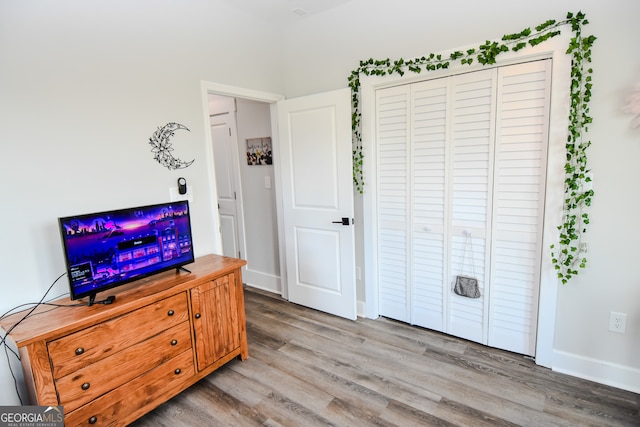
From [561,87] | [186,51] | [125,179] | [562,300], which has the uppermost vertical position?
[186,51]

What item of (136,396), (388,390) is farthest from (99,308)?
(388,390)

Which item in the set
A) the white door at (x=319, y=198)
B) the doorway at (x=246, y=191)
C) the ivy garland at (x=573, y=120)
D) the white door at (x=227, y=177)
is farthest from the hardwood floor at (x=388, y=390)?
the white door at (x=227, y=177)

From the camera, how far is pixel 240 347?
2.46 meters

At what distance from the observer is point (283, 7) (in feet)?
9.27

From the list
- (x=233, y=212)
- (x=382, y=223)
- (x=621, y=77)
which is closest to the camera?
(x=621, y=77)

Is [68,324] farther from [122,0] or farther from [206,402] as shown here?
[122,0]

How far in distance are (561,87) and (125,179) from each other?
274 centimetres

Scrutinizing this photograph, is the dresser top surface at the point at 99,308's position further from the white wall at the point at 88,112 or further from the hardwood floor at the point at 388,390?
the hardwood floor at the point at 388,390

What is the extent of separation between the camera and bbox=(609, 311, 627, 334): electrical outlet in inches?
80.6

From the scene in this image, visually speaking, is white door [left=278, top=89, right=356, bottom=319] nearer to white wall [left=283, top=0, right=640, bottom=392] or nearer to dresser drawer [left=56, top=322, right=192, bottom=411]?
white wall [left=283, top=0, right=640, bottom=392]

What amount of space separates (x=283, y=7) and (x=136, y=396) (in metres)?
2.98

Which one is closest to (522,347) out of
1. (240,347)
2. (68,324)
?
(240,347)

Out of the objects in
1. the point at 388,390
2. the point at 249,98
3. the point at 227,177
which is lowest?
the point at 388,390

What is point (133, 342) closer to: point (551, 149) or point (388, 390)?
point (388, 390)
